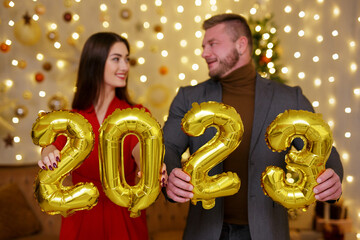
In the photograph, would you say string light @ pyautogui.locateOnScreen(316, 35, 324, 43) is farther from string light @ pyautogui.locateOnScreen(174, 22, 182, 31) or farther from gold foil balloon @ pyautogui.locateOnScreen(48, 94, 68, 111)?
gold foil balloon @ pyautogui.locateOnScreen(48, 94, 68, 111)

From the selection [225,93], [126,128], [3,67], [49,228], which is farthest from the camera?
[3,67]

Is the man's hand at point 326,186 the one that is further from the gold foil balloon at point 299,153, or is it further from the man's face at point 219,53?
the man's face at point 219,53

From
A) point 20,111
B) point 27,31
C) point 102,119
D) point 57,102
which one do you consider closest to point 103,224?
point 102,119

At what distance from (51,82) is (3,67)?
0.44 meters

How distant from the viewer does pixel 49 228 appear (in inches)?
114

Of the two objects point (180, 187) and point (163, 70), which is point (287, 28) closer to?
point (163, 70)

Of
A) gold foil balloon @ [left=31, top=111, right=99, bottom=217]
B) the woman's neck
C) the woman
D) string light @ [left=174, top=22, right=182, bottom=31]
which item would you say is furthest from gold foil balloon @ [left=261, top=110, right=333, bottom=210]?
string light @ [left=174, top=22, right=182, bottom=31]

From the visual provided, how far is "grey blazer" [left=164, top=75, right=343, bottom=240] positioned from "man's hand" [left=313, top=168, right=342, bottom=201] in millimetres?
387

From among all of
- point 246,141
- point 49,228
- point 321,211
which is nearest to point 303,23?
point 321,211

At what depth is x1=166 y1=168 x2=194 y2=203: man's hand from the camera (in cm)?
96

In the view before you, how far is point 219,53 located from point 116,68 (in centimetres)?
51

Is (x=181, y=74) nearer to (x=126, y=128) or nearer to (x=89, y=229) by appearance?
(x=89, y=229)

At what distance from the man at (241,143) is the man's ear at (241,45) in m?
0.02

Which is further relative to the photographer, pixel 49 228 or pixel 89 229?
pixel 49 228
